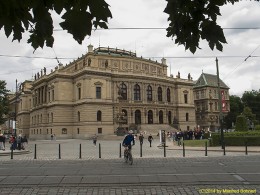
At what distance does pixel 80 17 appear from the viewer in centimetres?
293

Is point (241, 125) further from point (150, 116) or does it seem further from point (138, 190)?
point (150, 116)

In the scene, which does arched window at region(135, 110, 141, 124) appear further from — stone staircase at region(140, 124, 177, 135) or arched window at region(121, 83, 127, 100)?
arched window at region(121, 83, 127, 100)

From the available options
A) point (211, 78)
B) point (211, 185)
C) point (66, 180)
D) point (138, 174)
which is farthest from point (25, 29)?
point (211, 78)

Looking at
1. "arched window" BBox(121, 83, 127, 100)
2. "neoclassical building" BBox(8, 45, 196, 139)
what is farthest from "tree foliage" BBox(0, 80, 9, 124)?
"arched window" BBox(121, 83, 127, 100)

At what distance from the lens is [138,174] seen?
13578 millimetres

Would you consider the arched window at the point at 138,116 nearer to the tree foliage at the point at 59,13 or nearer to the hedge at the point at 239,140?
the hedge at the point at 239,140

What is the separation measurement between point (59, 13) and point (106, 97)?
78764 millimetres

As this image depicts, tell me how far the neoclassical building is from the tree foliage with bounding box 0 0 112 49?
71528 mm

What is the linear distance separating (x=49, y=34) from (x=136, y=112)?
85043 mm

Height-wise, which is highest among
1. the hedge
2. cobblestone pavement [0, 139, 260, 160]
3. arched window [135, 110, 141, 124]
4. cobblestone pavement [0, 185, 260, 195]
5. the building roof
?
the building roof

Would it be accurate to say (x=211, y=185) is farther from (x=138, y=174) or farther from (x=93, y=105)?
(x=93, y=105)

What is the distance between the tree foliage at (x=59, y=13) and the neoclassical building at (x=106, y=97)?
71.5 meters

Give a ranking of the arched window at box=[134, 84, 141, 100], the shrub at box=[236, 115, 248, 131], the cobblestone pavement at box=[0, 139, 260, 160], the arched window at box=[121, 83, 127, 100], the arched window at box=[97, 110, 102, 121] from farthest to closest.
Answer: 1. the arched window at box=[134, 84, 141, 100]
2. the arched window at box=[121, 83, 127, 100]
3. the arched window at box=[97, 110, 102, 121]
4. the shrub at box=[236, 115, 248, 131]
5. the cobblestone pavement at box=[0, 139, 260, 160]

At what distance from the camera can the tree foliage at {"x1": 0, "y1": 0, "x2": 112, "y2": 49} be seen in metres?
2.88
